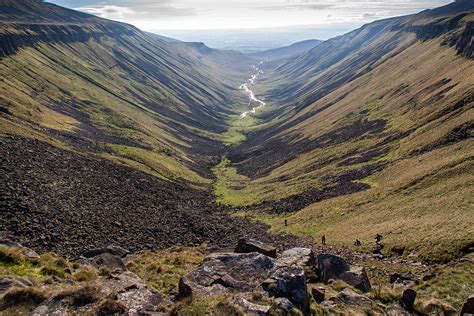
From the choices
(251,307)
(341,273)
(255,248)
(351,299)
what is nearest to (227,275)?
(251,307)

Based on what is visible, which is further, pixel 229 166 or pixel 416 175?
pixel 229 166

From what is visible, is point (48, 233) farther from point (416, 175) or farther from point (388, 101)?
point (388, 101)

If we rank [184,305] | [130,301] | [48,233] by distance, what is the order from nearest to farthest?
[184,305]
[130,301]
[48,233]

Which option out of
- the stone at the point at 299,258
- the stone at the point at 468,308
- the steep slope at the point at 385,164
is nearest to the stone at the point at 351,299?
the stone at the point at 299,258

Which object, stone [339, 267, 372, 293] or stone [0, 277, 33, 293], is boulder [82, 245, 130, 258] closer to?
stone [0, 277, 33, 293]

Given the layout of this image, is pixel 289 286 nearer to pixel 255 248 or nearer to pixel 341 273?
pixel 341 273

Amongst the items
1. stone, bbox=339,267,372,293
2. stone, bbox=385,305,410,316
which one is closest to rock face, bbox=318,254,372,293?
stone, bbox=339,267,372,293

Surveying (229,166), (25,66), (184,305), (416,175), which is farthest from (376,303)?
(25,66)
